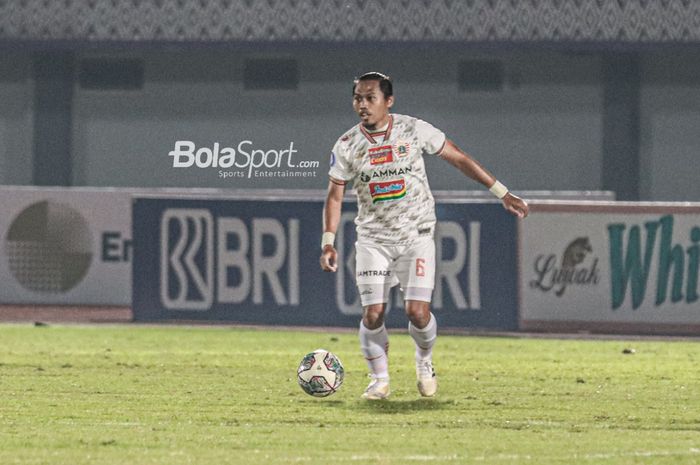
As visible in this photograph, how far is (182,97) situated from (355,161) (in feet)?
84.0

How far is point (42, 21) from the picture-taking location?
Result: 37.3m

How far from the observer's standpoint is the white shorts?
12141mm

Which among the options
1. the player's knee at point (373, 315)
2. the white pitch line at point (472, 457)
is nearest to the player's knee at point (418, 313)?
the player's knee at point (373, 315)

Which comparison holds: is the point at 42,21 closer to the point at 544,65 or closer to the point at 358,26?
the point at 358,26

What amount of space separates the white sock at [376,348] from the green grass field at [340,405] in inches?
9.1

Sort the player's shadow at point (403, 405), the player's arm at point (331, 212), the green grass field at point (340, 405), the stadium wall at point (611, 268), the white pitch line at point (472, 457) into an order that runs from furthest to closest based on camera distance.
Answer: the stadium wall at point (611, 268) < the player's arm at point (331, 212) < the player's shadow at point (403, 405) < the green grass field at point (340, 405) < the white pitch line at point (472, 457)

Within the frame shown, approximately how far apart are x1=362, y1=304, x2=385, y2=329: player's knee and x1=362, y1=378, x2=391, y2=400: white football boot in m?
0.43

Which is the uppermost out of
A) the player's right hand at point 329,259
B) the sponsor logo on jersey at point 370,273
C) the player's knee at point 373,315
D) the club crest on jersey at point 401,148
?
the club crest on jersey at point 401,148

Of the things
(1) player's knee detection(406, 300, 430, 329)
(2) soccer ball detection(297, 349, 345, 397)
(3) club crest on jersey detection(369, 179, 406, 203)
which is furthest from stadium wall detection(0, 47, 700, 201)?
(3) club crest on jersey detection(369, 179, 406, 203)

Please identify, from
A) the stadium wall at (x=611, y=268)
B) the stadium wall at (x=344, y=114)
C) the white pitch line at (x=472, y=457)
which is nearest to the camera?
the white pitch line at (x=472, y=457)

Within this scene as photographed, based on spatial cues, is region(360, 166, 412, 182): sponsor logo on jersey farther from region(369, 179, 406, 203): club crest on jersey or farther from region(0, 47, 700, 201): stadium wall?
region(0, 47, 700, 201): stadium wall

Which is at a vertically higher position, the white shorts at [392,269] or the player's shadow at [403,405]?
the white shorts at [392,269]

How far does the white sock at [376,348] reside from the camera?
1233cm

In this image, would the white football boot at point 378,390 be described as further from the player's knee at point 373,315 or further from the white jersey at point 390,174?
the white jersey at point 390,174
